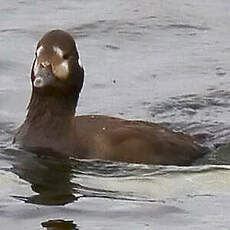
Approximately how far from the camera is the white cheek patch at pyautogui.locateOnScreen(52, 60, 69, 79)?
12594 millimetres

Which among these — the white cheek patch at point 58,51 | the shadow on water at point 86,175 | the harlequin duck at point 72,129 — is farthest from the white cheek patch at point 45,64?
the shadow on water at point 86,175

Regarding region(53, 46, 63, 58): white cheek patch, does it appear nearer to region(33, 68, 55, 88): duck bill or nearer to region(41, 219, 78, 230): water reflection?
region(33, 68, 55, 88): duck bill

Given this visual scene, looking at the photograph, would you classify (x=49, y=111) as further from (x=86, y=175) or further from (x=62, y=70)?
(x=86, y=175)

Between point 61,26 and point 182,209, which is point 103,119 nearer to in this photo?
point 182,209

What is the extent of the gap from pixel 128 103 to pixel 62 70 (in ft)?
7.64

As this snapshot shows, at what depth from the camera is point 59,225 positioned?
10.3m

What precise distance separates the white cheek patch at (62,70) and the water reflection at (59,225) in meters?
2.45

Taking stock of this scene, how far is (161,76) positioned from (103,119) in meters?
3.07

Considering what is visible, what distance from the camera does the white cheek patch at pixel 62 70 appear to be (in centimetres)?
1259

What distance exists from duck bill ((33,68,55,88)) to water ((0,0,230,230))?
66 centimetres

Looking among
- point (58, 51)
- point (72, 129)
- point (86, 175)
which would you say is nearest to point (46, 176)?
point (86, 175)

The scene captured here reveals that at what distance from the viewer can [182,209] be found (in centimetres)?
1077

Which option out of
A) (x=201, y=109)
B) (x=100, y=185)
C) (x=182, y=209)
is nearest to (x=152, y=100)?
(x=201, y=109)

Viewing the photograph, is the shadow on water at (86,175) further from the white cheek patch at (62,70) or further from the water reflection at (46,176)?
the white cheek patch at (62,70)
